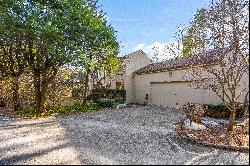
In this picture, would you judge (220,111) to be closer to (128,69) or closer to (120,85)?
(128,69)

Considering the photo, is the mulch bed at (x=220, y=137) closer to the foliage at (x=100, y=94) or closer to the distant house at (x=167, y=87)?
the distant house at (x=167, y=87)

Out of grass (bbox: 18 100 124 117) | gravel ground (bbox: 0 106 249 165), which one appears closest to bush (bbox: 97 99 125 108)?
grass (bbox: 18 100 124 117)

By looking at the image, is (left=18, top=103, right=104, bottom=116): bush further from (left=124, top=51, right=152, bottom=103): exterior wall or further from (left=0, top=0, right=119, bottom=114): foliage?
(left=124, top=51, right=152, bottom=103): exterior wall

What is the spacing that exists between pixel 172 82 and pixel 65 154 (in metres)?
17.1

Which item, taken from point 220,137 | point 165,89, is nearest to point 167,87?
point 165,89

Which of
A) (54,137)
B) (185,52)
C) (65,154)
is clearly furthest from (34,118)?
(185,52)

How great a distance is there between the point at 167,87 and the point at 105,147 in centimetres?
1635

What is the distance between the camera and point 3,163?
8.89 m

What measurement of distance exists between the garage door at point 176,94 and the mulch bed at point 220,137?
7.18 m

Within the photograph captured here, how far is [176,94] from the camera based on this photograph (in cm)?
2475

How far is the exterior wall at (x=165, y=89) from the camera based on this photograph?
68.8 feet

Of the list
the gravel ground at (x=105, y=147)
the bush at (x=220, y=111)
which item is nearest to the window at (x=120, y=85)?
the bush at (x=220, y=111)

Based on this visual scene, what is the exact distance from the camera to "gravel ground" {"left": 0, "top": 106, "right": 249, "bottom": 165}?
890cm

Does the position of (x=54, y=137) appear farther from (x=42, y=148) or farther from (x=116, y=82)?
(x=116, y=82)
